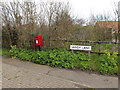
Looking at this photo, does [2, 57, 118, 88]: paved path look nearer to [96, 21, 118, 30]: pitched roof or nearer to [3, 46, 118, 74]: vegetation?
[3, 46, 118, 74]: vegetation

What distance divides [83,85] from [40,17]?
5525 millimetres

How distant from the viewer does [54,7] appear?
6742 millimetres

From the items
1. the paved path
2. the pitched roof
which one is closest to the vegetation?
the paved path

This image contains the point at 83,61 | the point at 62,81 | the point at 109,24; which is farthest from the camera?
the point at 109,24

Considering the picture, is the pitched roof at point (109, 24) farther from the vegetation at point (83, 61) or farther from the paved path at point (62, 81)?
the paved path at point (62, 81)

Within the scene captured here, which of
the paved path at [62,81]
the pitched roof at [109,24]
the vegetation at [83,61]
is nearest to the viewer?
the paved path at [62,81]

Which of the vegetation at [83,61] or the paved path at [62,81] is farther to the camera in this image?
the vegetation at [83,61]

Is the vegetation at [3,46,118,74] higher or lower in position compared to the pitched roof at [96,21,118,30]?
lower

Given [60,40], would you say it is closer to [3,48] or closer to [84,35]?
[84,35]

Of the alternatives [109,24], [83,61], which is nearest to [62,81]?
[83,61]

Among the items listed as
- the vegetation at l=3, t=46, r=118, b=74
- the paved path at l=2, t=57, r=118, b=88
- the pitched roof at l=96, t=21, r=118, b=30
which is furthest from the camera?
the pitched roof at l=96, t=21, r=118, b=30

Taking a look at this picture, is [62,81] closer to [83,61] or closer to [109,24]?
[83,61]

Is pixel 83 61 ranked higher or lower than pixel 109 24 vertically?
lower

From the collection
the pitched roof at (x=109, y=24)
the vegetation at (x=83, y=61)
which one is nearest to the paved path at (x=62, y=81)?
the vegetation at (x=83, y=61)
